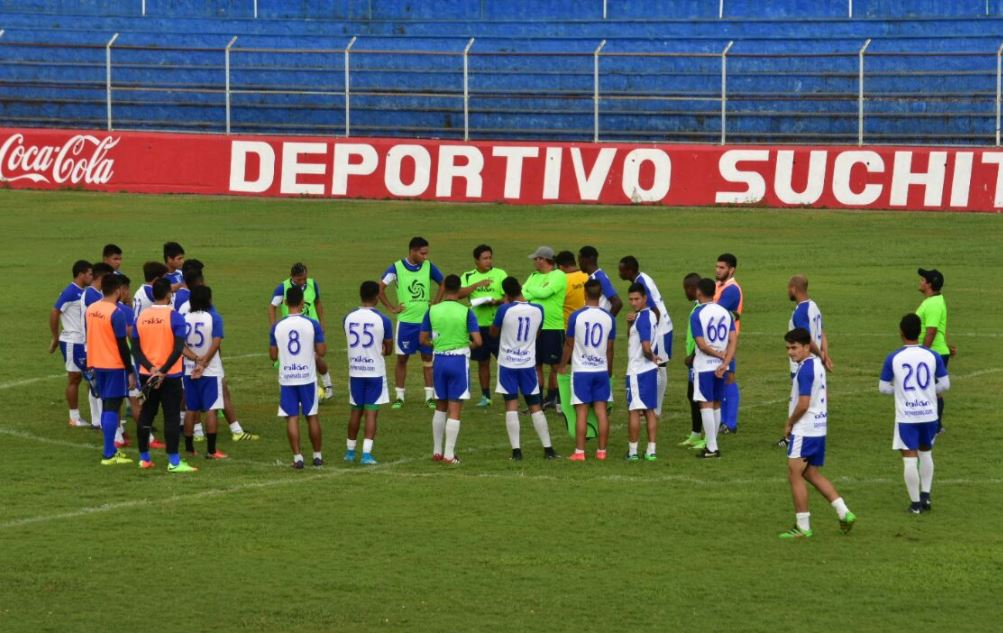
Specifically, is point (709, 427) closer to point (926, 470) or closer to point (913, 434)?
point (926, 470)

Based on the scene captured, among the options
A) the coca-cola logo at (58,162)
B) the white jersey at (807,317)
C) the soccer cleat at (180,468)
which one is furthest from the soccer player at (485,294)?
the coca-cola logo at (58,162)

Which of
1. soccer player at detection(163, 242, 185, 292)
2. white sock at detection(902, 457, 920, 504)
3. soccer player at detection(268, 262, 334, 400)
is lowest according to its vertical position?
white sock at detection(902, 457, 920, 504)

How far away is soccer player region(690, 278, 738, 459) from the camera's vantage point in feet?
60.5

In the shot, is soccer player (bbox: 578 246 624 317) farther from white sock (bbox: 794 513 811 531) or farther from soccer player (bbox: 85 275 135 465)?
soccer player (bbox: 85 275 135 465)

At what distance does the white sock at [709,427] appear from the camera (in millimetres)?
18469

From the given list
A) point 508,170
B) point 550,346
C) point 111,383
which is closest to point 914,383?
point 550,346

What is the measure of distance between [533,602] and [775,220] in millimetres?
28308

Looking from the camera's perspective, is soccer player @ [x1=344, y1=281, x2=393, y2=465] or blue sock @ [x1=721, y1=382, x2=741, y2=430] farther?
blue sock @ [x1=721, y1=382, x2=741, y2=430]

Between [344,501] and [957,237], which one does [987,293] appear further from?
[344,501]

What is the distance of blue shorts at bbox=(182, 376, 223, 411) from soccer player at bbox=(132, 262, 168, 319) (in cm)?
122

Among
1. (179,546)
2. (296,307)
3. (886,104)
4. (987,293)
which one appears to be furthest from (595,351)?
(886,104)

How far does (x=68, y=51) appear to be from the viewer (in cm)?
4912

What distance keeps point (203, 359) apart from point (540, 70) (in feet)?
97.7

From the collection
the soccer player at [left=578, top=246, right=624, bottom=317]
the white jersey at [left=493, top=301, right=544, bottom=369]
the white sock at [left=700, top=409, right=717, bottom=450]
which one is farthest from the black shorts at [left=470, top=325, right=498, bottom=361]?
the white sock at [left=700, top=409, right=717, bottom=450]
